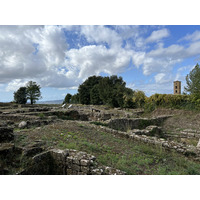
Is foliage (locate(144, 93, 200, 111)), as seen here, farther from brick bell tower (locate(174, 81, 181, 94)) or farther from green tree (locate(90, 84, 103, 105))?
brick bell tower (locate(174, 81, 181, 94))

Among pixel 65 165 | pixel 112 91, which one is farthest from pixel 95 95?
pixel 65 165

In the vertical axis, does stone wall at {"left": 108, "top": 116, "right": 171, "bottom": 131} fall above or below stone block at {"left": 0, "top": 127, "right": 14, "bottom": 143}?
below

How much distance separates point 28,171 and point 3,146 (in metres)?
1.05

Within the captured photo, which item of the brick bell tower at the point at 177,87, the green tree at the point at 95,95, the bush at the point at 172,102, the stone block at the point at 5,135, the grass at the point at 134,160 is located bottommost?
the grass at the point at 134,160

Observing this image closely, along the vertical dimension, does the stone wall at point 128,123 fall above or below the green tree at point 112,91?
below

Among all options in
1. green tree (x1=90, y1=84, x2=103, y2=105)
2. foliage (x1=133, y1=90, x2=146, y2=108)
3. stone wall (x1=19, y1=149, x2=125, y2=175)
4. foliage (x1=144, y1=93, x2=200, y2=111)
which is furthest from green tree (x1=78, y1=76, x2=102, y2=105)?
stone wall (x1=19, y1=149, x2=125, y2=175)

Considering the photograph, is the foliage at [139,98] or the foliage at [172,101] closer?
the foliage at [172,101]

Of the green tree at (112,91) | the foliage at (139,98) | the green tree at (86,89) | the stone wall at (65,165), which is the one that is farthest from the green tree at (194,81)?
the green tree at (86,89)

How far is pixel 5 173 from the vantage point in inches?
122

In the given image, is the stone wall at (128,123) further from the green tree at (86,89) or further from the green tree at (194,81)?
the green tree at (86,89)

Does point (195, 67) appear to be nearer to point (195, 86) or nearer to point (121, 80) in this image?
point (195, 86)

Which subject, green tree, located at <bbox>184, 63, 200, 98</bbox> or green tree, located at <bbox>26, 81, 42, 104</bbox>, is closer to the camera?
green tree, located at <bbox>184, 63, 200, 98</bbox>

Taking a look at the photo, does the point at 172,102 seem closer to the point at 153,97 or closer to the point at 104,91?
the point at 153,97

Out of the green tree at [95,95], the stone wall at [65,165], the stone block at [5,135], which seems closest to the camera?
the stone wall at [65,165]
